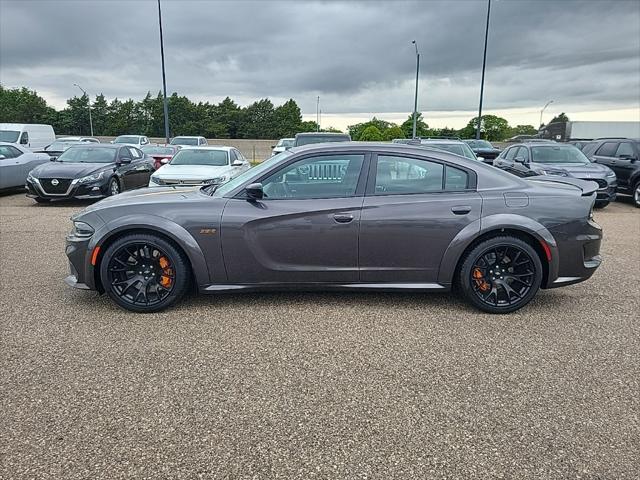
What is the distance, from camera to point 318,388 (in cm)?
299

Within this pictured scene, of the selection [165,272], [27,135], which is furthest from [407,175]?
[27,135]

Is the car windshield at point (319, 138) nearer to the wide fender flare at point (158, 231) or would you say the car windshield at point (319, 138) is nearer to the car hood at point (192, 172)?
the car hood at point (192, 172)

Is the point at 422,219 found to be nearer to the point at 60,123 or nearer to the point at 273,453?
the point at 273,453

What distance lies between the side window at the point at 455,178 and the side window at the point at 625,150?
10772 mm

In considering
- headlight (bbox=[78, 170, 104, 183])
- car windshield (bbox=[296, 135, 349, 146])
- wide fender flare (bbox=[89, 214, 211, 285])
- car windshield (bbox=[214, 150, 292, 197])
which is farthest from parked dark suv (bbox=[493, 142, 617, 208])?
headlight (bbox=[78, 170, 104, 183])

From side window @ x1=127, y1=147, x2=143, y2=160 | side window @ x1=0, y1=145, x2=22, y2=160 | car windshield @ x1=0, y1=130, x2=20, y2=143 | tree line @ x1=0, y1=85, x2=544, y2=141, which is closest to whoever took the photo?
side window @ x1=0, y1=145, x2=22, y2=160

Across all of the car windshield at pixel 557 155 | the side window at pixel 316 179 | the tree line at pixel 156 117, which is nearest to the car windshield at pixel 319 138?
the car windshield at pixel 557 155

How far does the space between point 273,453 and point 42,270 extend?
171 inches

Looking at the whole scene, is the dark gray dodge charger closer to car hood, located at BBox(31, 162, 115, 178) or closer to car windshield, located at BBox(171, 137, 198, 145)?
car hood, located at BBox(31, 162, 115, 178)

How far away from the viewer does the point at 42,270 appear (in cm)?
551

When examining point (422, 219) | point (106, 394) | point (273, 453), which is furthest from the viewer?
point (422, 219)

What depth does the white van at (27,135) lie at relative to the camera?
19.4 m

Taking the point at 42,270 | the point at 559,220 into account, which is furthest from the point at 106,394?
the point at 559,220

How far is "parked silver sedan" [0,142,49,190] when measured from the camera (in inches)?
483
